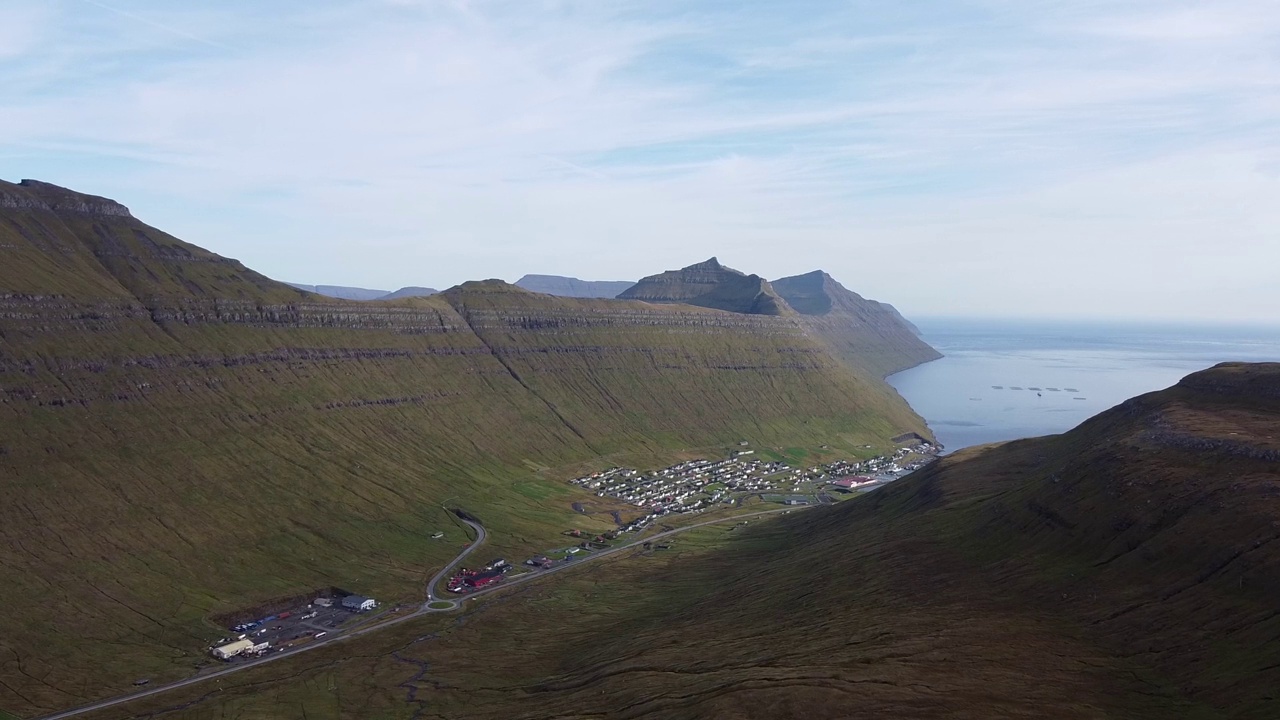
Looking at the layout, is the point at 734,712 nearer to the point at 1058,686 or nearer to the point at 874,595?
the point at 1058,686

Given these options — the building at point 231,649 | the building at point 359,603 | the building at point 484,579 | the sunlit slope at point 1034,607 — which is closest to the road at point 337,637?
the building at point 484,579

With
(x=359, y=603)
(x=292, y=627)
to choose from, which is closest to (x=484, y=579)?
(x=359, y=603)

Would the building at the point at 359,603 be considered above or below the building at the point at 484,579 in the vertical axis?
above

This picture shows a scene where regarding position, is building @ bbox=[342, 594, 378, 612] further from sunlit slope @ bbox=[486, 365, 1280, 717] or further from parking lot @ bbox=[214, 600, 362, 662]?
sunlit slope @ bbox=[486, 365, 1280, 717]

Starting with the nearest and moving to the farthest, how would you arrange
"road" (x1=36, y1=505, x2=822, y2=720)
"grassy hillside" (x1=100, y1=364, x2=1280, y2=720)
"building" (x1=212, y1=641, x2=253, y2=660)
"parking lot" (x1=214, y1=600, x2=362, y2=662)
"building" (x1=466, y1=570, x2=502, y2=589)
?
"grassy hillside" (x1=100, y1=364, x2=1280, y2=720)
"road" (x1=36, y1=505, x2=822, y2=720)
"building" (x1=212, y1=641, x2=253, y2=660)
"parking lot" (x1=214, y1=600, x2=362, y2=662)
"building" (x1=466, y1=570, x2=502, y2=589)

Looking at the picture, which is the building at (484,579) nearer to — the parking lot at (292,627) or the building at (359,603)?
the building at (359,603)

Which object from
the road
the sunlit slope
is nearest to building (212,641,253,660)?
the road
